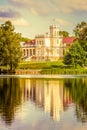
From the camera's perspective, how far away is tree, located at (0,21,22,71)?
86625 mm

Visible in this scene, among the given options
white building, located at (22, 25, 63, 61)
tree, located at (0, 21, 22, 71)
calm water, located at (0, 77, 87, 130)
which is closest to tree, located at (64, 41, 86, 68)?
tree, located at (0, 21, 22, 71)

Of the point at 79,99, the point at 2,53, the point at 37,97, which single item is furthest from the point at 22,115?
the point at 2,53

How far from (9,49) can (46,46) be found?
51282 millimetres

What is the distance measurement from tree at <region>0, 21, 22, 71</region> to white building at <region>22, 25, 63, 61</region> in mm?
43081

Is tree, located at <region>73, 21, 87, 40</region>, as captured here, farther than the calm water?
Yes

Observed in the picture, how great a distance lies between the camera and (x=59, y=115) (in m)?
21.5

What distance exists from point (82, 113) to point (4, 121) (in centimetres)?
443

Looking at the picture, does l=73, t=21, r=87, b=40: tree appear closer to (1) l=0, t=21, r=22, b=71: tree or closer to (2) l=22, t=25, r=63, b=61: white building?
(2) l=22, t=25, r=63, b=61: white building

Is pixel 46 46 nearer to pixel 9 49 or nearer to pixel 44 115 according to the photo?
pixel 9 49

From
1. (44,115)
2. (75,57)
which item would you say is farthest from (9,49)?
(44,115)

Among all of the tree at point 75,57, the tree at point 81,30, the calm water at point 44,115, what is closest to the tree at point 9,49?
the tree at point 75,57

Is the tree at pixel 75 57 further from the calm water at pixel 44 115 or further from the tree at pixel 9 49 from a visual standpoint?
the calm water at pixel 44 115

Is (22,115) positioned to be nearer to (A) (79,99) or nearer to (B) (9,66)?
(A) (79,99)

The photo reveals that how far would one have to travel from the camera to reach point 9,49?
88062 mm
